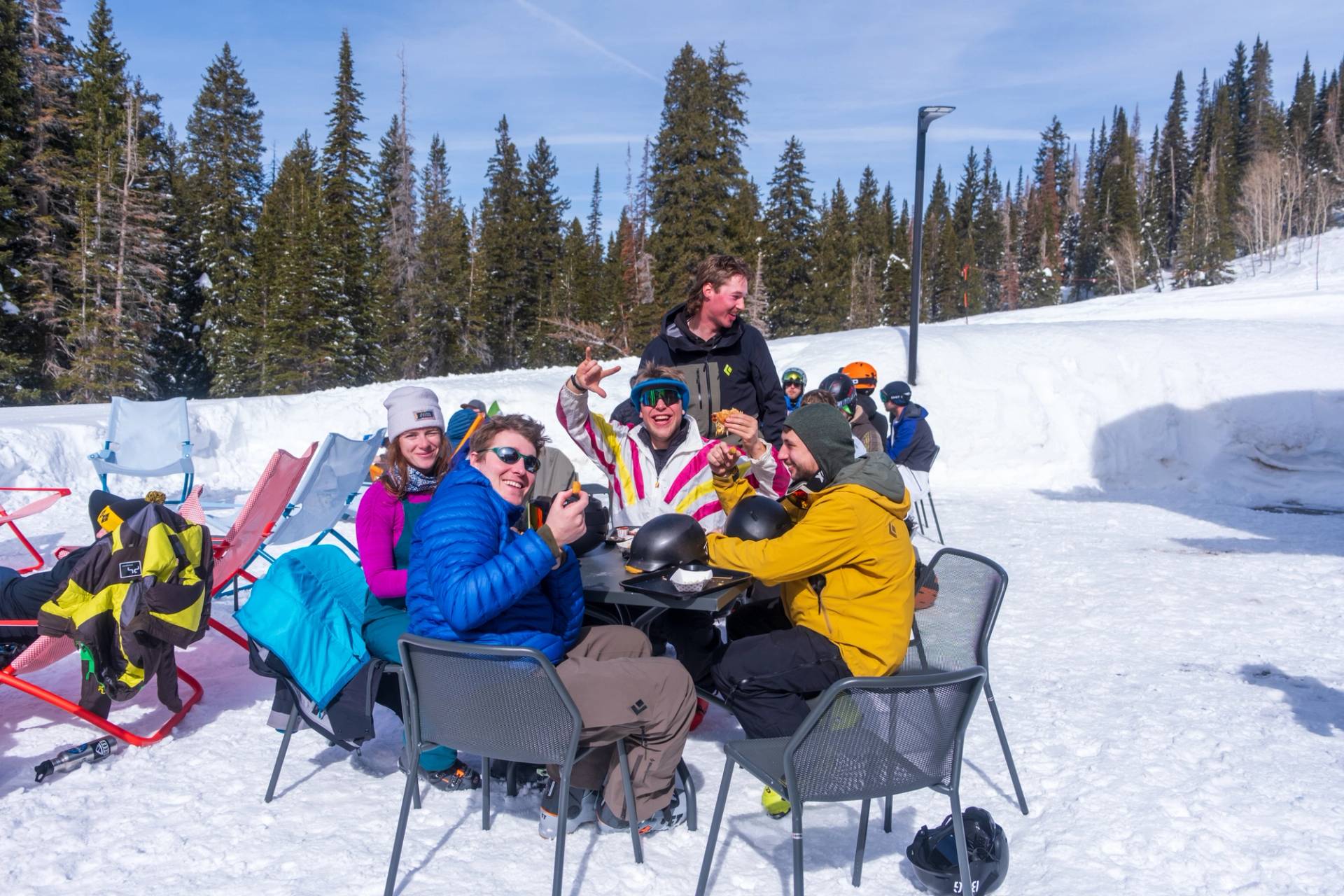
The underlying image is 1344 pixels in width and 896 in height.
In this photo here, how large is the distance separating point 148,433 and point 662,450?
687cm

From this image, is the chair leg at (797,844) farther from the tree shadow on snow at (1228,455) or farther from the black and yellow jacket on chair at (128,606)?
the tree shadow on snow at (1228,455)

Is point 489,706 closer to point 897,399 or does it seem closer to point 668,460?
point 668,460

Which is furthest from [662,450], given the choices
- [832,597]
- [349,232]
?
[349,232]

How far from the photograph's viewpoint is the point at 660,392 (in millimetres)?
3760

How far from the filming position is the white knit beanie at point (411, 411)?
11.8 ft

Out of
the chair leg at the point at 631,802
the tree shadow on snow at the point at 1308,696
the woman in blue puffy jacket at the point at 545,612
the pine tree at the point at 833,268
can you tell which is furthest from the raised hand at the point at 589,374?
the pine tree at the point at 833,268

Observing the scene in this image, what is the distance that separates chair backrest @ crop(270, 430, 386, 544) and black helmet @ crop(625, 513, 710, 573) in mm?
3210

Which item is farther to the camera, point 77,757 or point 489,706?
point 77,757

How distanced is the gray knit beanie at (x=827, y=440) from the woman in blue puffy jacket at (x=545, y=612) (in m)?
0.88

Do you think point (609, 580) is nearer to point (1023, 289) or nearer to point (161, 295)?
point (161, 295)

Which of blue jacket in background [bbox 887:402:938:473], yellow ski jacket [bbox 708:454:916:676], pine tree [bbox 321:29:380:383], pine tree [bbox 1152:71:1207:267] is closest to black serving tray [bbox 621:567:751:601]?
yellow ski jacket [bbox 708:454:916:676]

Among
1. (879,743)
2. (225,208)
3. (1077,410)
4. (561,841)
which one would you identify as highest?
(225,208)

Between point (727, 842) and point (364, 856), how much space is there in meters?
1.20

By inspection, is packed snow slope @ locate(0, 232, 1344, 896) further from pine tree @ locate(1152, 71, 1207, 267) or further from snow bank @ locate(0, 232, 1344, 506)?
pine tree @ locate(1152, 71, 1207, 267)
